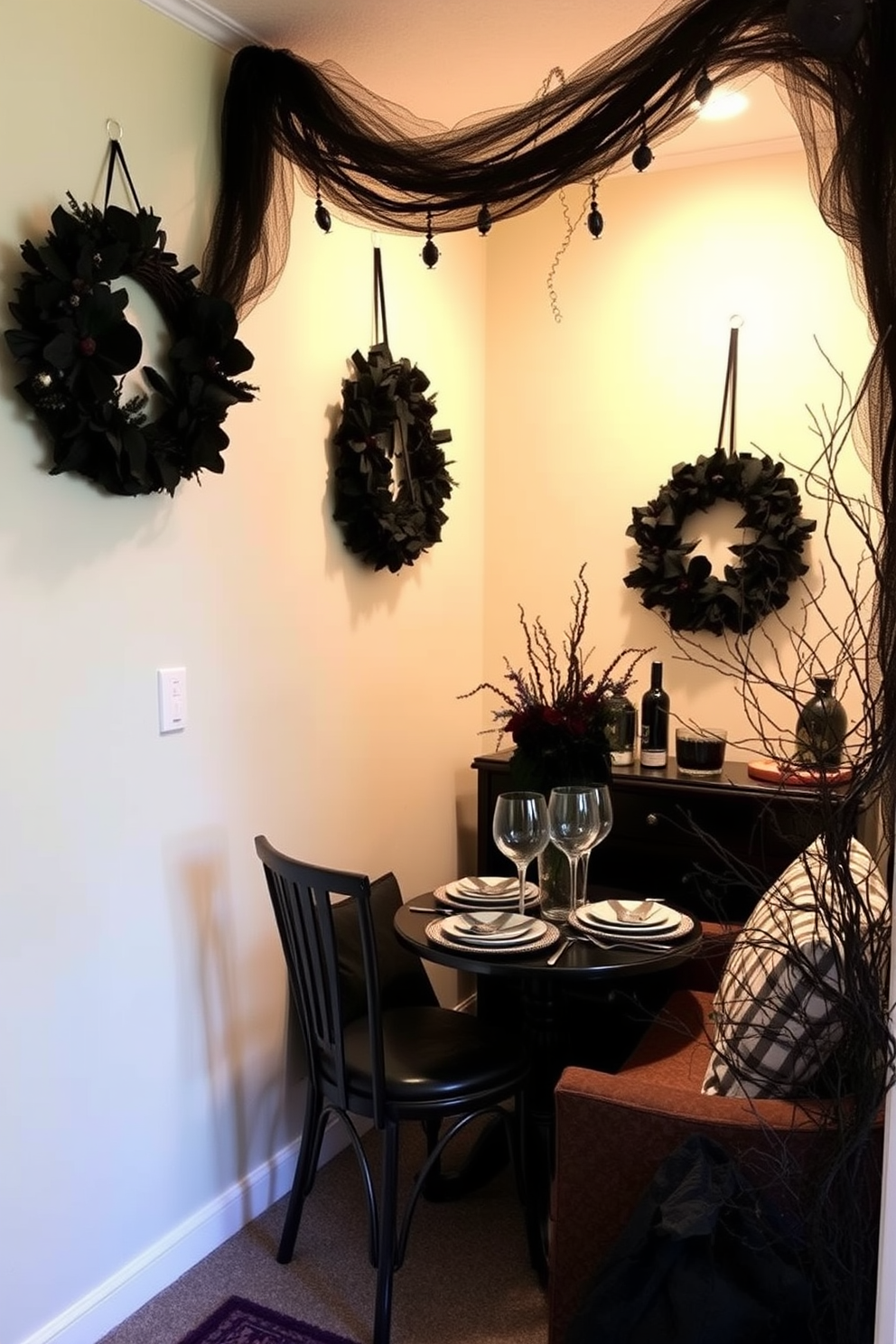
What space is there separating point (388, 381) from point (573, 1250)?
6.64 feet

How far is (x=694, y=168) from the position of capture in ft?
→ 9.88

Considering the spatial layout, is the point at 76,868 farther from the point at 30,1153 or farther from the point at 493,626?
the point at 493,626

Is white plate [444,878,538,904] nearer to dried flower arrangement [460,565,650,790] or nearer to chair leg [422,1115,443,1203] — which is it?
dried flower arrangement [460,565,650,790]

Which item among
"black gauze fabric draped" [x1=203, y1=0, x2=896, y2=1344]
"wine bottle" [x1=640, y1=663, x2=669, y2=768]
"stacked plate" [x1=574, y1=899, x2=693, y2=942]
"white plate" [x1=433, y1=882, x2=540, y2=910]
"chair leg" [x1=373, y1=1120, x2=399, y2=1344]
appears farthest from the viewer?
"wine bottle" [x1=640, y1=663, x2=669, y2=768]

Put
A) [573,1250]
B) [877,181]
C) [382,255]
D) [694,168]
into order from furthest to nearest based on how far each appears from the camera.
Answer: [694,168], [382,255], [573,1250], [877,181]

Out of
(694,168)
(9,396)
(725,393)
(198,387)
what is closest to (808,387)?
(725,393)

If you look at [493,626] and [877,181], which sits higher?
[877,181]

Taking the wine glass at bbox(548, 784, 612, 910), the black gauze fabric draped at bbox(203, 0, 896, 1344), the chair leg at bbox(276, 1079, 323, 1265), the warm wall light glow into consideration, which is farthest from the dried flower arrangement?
the warm wall light glow

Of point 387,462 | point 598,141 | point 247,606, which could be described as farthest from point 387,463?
point 598,141

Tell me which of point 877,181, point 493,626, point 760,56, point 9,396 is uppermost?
point 760,56

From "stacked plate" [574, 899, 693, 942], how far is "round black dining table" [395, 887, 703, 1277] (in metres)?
0.03

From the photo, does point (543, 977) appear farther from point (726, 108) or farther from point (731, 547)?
point (726, 108)

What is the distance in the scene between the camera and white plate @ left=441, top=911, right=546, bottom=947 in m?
2.11

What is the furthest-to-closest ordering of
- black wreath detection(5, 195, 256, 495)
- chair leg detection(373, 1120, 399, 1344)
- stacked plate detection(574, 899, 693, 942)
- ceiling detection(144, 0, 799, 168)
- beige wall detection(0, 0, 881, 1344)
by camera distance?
stacked plate detection(574, 899, 693, 942), ceiling detection(144, 0, 799, 168), chair leg detection(373, 1120, 399, 1344), beige wall detection(0, 0, 881, 1344), black wreath detection(5, 195, 256, 495)
